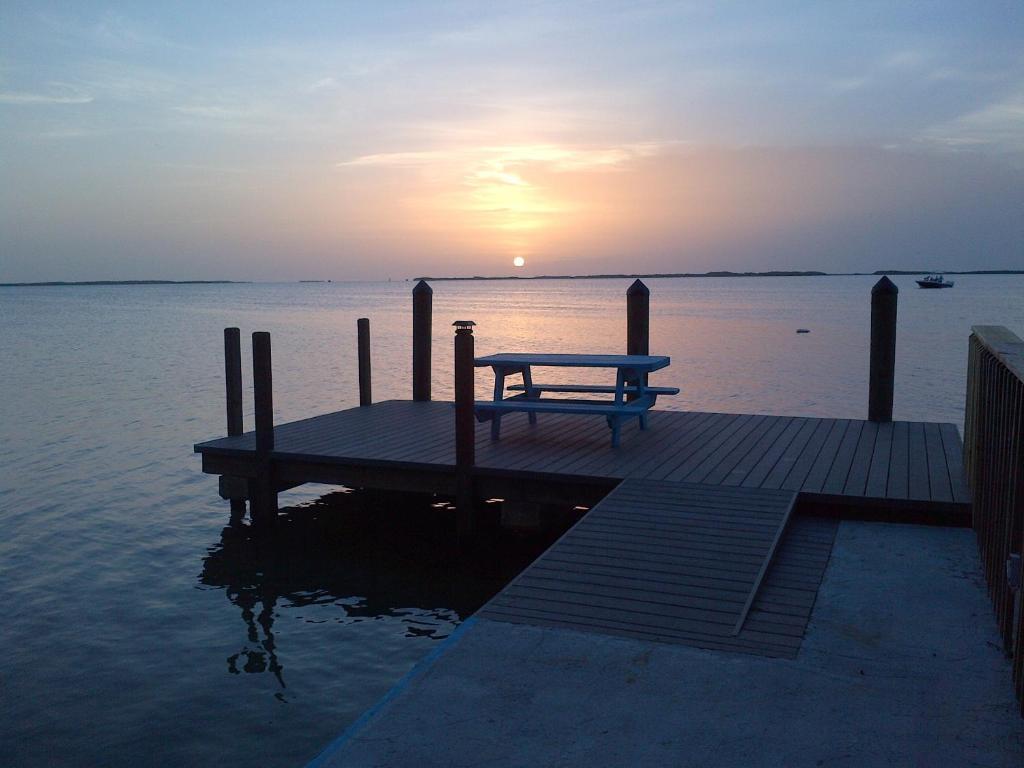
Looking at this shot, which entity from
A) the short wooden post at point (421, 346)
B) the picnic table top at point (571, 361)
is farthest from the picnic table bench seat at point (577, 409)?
the short wooden post at point (421, 346)

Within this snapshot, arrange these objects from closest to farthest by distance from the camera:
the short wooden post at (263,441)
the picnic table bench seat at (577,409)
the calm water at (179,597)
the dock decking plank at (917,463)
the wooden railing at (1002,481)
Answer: the wooden railing at (1002,481) < the calm water at (179,597) < the dock decking plank at (917,463) < the picnic table bench seat at (577,409) < the short wooden post at (263,441)

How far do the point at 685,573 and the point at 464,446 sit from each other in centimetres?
334

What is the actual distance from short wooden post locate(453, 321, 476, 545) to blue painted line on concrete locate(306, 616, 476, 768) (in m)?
3.68

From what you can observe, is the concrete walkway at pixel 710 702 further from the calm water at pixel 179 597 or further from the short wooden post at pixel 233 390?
the short wooden post at pixel 233 390

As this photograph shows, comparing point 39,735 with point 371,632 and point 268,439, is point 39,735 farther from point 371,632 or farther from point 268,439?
point 268,439

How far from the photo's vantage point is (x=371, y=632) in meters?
7.20

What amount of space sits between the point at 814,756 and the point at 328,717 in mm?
3501

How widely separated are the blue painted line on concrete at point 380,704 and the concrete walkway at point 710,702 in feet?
0.04

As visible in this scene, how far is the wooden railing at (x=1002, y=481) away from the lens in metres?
3.79

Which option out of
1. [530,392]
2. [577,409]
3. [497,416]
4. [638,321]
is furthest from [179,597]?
[638,321]

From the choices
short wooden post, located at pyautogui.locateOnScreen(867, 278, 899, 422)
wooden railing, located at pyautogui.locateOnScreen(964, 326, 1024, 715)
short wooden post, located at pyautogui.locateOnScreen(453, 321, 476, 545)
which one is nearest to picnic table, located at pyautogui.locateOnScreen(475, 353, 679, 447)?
short wooden post, located at pyautogui.locateOnScreen(453, 321, 476, 545)

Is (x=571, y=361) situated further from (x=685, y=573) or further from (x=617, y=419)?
(x=685, y=573)

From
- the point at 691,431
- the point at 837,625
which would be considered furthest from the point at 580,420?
the point at 837,625

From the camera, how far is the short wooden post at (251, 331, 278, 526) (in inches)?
359
